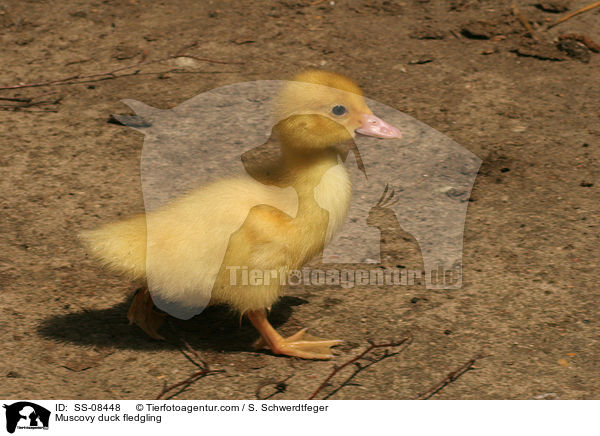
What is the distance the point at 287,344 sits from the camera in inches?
144

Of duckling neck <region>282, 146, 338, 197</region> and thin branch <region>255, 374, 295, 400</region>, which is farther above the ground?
duckling neck <region>282, 146, 338, 197</region>

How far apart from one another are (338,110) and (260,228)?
2.25ft

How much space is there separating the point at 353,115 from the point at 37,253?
181 centimetres

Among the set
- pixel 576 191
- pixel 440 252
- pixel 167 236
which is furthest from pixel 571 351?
pixel 167 236

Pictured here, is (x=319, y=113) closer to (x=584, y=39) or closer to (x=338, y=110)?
(x=338, y=110)

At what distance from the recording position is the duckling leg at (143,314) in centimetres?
371

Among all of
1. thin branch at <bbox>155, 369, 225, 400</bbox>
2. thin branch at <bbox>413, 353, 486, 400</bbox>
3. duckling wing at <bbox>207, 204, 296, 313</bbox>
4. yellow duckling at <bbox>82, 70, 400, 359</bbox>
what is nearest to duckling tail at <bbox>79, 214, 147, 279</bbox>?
yellow duckling at <bbox>82, 70, 400, 359</bbox>

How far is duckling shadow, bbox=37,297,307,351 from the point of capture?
370 cm

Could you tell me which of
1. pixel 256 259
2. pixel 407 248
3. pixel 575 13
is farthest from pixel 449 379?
pixel 575 13

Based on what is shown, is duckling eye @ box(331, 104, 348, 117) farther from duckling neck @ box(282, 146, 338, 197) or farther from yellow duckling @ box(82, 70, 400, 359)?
duckling neck @ box(282, 146, 338, 197)

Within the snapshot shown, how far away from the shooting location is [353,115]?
3.76 m

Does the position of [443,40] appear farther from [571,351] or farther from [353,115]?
[571,351]

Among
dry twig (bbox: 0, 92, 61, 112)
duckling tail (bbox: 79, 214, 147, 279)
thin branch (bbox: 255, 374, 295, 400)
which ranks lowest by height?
thin branch (bbox: 255, 374, 295, 400)
